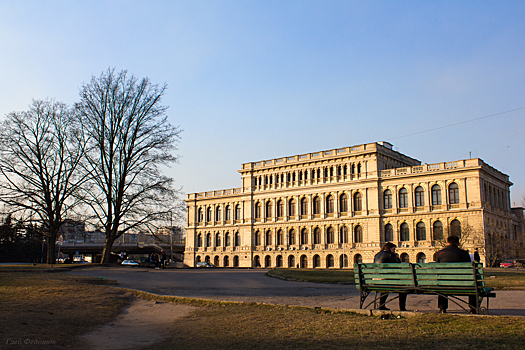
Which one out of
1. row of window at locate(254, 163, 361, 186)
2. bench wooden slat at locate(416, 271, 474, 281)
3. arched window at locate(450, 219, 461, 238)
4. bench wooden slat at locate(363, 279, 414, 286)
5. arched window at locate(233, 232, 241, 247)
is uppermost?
row of window at locate(254, 163, 361, 186)

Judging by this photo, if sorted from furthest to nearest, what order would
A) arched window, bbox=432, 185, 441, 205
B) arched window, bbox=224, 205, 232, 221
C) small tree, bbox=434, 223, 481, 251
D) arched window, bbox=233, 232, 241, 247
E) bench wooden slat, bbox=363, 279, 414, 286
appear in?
arched window, bbox=224, 205, 232, 221 → arched window, bbox=233, 232, 241, 247 → arched window, bbox=432, 185, 441, 205 → small tree, bbox=434, 223, 481, 251 → bench wooden slat, bbox=363, 279, 414, 286

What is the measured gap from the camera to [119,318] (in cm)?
1038

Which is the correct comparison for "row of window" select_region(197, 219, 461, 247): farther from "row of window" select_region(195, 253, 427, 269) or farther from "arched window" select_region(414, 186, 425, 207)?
"arched window" select_region(414, 186, 425, 207)

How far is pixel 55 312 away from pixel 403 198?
2374 inches

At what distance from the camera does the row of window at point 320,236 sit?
6156 centimetres

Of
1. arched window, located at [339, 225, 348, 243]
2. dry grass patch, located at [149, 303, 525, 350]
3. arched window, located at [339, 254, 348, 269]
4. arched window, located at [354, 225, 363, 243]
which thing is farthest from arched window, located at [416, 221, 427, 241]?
dry grass patch, located at [149, 303, 525, 350]

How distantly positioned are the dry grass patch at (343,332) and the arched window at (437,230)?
56180mm

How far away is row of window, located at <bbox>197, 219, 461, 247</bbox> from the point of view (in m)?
61.6

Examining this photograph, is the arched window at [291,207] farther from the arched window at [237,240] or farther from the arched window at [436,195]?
the arched window at [436,195]

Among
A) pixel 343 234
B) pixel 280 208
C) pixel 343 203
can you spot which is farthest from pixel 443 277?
pixel 280 208

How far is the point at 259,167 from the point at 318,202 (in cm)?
1311

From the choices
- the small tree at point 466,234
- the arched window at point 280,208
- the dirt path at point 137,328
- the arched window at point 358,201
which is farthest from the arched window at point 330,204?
the dirt path at point 137,328

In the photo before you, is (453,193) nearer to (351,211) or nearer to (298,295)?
(351,211)

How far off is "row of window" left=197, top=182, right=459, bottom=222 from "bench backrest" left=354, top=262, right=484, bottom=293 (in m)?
56.6
